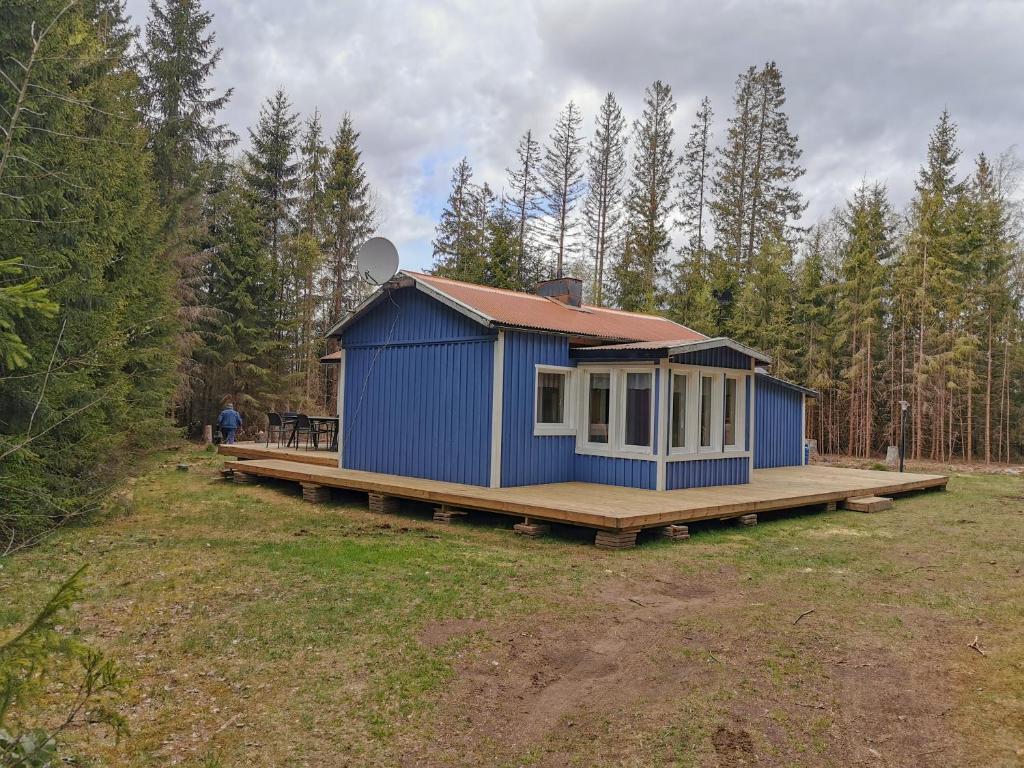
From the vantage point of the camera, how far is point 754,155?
82.4ft

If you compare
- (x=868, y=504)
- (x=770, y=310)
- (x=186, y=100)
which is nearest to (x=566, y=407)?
(x=868, y=504)

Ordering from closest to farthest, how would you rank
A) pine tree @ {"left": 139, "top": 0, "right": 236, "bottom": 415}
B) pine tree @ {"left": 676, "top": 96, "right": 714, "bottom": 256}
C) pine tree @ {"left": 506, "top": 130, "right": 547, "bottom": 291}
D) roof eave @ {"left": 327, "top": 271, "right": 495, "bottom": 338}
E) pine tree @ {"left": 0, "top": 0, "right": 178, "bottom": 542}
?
1. pine tree @ {"left": 0, "top": 0, "right": 178, "bottom": 542}
2. roof eave @ {"left": 327, "top": 271, "right": 495, "bottom": 338}
3. pine tree @ {"left": 139, "top": 0, "right": 236, "bottom": 415}
4. pine tree @ {"left": 676, "top": 96, "right": 714, "bottom": 256}
5. pine tree @ {"left": 506, "top": 130, "right": 547, "bottom": 291}

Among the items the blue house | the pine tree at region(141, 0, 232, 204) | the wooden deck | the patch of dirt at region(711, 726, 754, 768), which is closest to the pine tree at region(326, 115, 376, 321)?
the pine tree at region(141, 0, 232, 204)

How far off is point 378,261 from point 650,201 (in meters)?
17.9

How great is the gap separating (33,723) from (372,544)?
160 inches

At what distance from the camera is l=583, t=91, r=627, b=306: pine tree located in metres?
26.3

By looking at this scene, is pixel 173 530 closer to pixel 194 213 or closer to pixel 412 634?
pixel 412 634

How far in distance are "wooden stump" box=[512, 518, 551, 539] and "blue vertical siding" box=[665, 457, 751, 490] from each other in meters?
2.19

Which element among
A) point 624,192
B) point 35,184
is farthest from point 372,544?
point 624,192

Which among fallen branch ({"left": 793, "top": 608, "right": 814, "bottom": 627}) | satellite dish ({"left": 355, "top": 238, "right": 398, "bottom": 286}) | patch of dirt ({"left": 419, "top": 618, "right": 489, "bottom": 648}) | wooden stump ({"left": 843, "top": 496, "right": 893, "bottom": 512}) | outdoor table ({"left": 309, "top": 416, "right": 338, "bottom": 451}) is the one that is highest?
satellite dish ({"left": 355, "top": 238, "right": 398, "bottom": 286})

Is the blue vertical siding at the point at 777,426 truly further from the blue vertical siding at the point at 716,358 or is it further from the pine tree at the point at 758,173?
the pine tree at the point at 758,173

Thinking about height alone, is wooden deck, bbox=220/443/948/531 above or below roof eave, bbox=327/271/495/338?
below

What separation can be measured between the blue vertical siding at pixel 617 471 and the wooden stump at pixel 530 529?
196cm

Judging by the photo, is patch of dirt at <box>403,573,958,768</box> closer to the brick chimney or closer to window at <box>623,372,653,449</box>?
window at <box>623,372,653,449</box>
